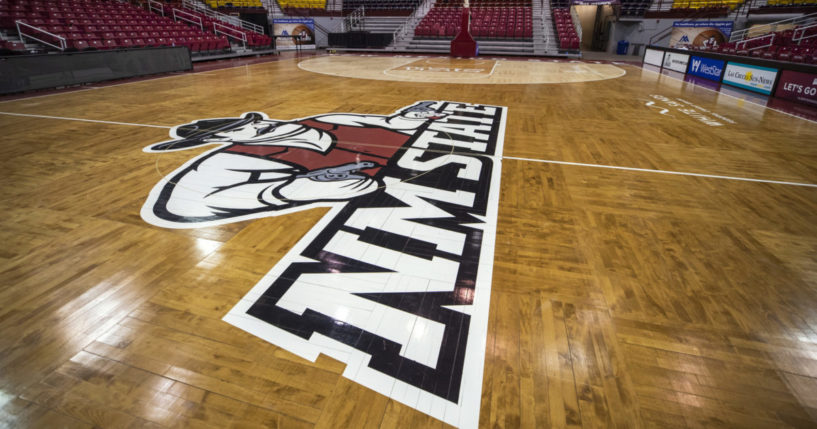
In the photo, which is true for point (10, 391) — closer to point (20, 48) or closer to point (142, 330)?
point (142, 330)

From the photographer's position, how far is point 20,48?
994 cm

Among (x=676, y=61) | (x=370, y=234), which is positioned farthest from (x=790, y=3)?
(x=370, y=234)

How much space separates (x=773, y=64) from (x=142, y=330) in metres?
12.3

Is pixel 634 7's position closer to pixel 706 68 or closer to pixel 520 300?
pixel 706 68

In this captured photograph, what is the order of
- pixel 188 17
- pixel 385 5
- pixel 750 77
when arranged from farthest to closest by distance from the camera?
pixel 385 5 → pixel 188 17 → pixel 750 77

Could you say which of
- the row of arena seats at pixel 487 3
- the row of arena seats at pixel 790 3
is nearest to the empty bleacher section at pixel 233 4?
the row of arena seats at pixel 487 3

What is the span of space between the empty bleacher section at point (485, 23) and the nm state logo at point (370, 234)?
15130mm

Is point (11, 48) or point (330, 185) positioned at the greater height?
point (11, 48)

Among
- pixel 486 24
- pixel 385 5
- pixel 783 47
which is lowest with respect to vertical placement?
pixel 783 47

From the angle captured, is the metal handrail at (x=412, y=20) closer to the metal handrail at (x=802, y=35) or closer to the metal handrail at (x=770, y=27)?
the metal handrail at (x=770, y=27)

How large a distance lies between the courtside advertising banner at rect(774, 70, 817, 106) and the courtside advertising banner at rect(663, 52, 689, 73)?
4379mm

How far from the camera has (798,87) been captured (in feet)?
27.2

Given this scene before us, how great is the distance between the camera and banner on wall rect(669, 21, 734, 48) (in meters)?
18.1

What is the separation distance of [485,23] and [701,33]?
33.0 feet
